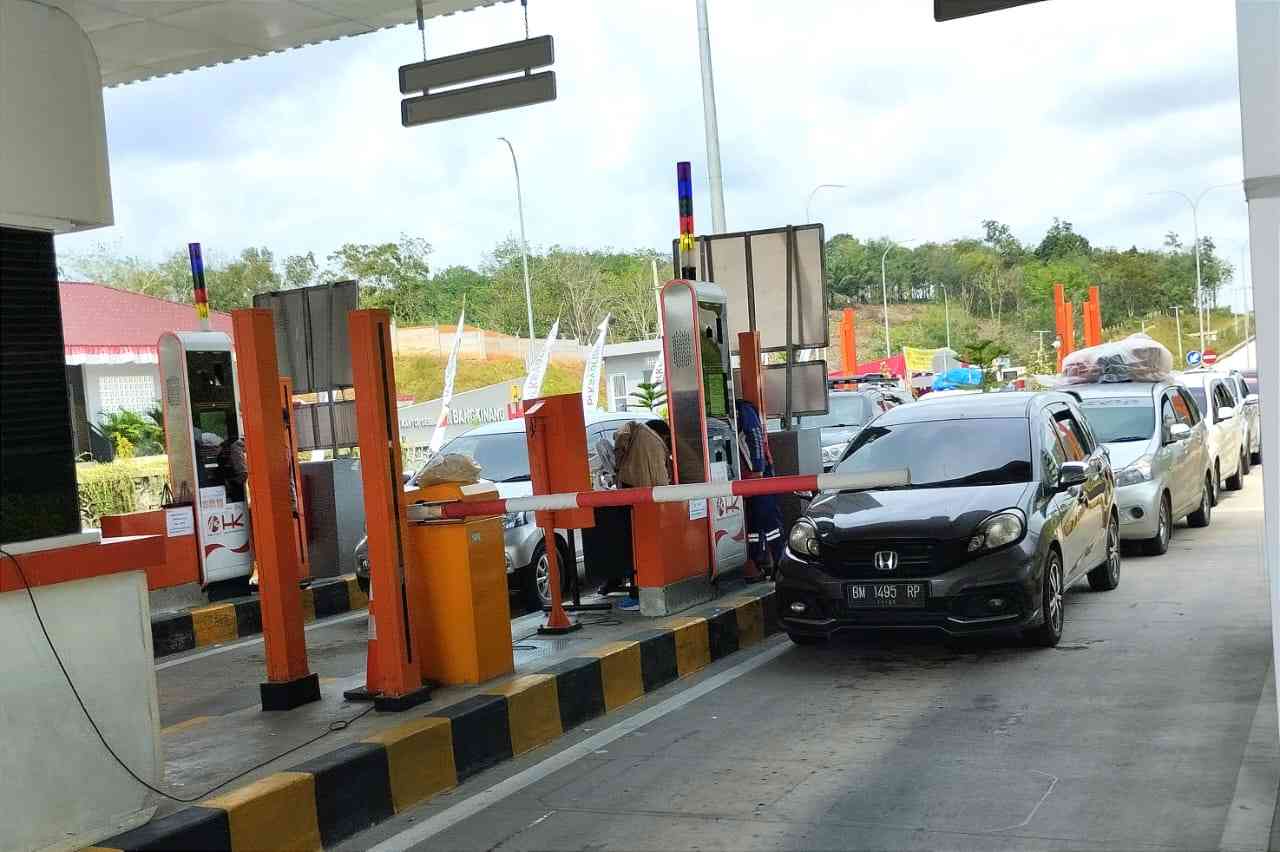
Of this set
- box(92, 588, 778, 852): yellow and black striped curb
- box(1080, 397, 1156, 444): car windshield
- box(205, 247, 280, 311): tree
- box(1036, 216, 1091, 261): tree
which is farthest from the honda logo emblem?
box(1036, 216, 1091, 261): tree

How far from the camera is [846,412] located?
65.9 ft

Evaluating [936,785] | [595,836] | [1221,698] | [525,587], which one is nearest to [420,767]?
[595,836]

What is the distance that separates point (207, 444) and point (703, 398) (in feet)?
14.7

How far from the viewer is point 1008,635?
8.16 meters

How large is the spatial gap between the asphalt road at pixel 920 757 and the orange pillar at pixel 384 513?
28.2 inches

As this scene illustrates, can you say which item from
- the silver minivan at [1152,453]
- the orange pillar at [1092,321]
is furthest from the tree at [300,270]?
the silver minivan at [1152,453]

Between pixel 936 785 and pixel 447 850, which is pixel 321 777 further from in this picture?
pixel 936 785

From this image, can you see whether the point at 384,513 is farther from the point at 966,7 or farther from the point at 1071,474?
the point at 1071,474

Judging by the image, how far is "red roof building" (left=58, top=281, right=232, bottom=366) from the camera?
30.9 m

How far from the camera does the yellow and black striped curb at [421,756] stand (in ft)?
15.5

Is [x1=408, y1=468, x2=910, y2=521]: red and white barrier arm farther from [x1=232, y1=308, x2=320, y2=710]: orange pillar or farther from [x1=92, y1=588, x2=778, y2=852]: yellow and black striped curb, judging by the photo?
[x1=92, y1=588, x2=778, y2=852]: yellow and black striped curb

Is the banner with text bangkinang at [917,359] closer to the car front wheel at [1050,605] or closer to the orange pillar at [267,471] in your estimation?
the car front wheel at [1050,605]

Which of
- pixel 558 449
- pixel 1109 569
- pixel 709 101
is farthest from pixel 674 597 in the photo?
pixel 709 101

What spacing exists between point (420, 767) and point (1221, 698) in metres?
4.02
